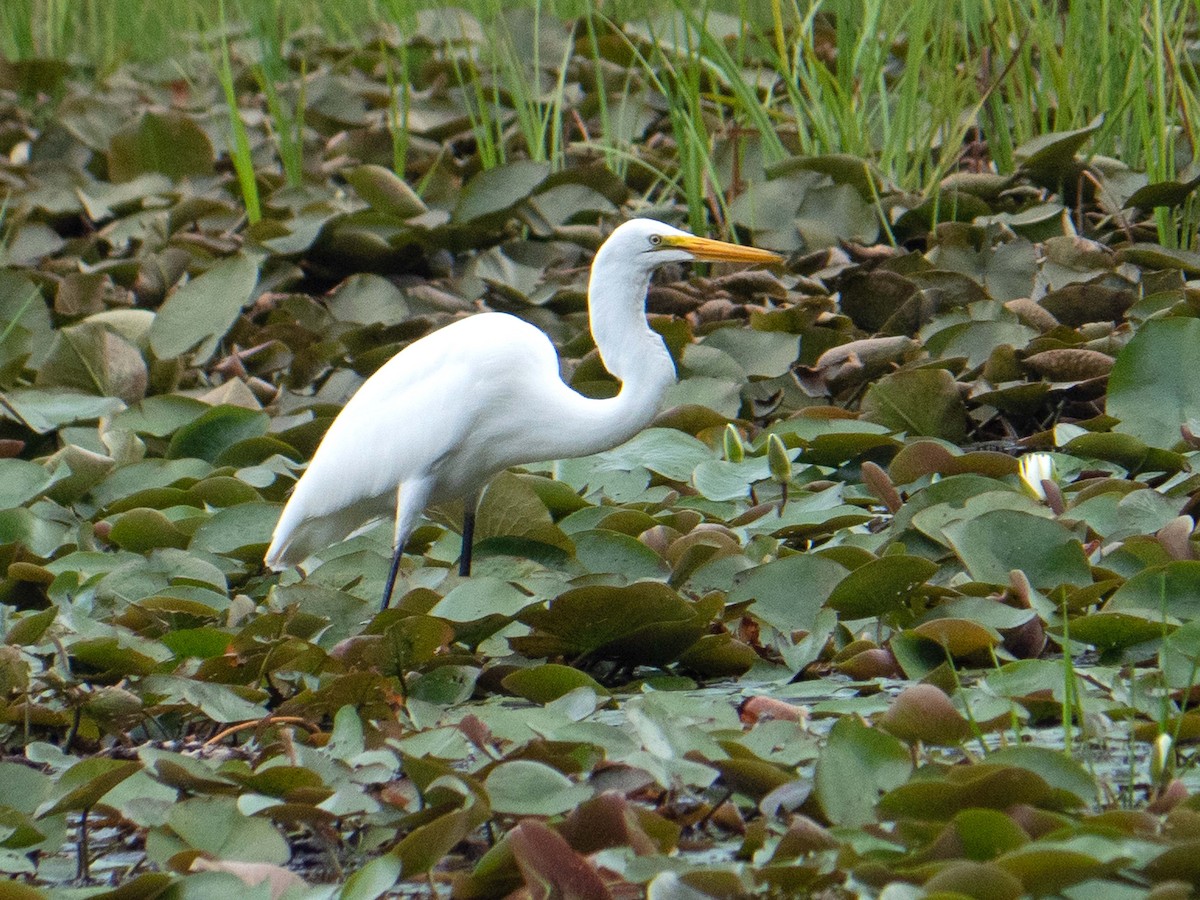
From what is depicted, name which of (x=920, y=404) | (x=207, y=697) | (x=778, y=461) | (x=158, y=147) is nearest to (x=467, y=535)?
(x=778, y=461)

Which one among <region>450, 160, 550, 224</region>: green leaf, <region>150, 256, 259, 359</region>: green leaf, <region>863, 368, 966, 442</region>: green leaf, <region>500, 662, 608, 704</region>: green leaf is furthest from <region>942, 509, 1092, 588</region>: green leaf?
<region>450, 160, 550, 224</region>: green leaf

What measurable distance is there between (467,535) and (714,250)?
0.75 m

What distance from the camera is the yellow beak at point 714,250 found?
3.15 meters

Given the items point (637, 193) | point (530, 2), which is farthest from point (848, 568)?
point (530, 2)

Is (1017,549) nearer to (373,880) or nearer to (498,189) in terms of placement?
(373,880)

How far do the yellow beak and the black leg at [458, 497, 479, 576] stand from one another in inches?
27.2

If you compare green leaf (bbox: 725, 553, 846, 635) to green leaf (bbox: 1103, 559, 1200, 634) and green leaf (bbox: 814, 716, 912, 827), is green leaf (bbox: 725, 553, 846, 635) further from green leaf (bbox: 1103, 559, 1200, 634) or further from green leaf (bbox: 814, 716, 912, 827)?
green leaf (bbox: 814, 716, 912, 827)

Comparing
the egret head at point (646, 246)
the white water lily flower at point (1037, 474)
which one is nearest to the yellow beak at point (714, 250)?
the egret head at point (646, 246)

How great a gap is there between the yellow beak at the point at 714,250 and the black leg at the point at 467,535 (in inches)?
27.2

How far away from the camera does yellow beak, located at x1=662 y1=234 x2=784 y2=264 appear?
10.3 feet

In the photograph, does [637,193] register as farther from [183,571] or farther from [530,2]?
[183,571]

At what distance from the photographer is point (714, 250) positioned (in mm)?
3195

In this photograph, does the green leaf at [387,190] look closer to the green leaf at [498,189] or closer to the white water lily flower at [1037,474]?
the green leaf at [498,189]

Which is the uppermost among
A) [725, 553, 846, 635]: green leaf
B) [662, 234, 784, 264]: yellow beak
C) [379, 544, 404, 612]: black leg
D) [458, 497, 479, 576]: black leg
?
[662, 234, 784, 264]: yellow beak
